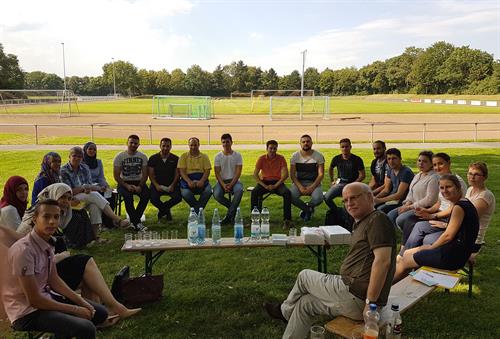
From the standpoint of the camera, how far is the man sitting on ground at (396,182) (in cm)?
712

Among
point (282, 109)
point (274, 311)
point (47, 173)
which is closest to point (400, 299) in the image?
point (274, 311)

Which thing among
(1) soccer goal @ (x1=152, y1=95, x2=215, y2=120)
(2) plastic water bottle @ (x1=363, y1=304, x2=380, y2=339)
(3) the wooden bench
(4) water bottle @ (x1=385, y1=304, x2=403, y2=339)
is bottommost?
(3) the wooden bench

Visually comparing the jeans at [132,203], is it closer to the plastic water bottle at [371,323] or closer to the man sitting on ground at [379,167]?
the man sitting on ground at [379,167]

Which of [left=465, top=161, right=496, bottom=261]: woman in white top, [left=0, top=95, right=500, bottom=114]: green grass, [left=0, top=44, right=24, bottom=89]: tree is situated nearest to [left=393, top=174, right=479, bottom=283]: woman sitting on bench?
[left=465, top=161, right=496, bottom=261]: woman in white top

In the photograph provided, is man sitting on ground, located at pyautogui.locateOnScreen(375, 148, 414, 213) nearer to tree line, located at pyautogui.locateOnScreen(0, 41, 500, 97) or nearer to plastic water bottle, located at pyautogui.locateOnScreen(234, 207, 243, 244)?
plastic water bottle, located at pyautogui.locateOnScreen(234, 207, 243, 244)

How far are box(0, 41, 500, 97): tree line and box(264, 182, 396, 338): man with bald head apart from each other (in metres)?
95.0

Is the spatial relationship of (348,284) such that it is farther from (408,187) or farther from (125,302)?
(408,187)

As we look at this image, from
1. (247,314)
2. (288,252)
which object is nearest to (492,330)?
(247,314)

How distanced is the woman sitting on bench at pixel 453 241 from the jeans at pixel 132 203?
4.83m

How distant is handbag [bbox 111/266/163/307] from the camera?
470cm

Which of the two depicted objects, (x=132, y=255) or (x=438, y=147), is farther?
(x=438, y=147)

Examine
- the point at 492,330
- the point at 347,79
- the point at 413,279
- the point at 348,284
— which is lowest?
the point at 492,330

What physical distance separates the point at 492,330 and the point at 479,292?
0.93 meters

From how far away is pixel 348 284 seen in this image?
347 cm
